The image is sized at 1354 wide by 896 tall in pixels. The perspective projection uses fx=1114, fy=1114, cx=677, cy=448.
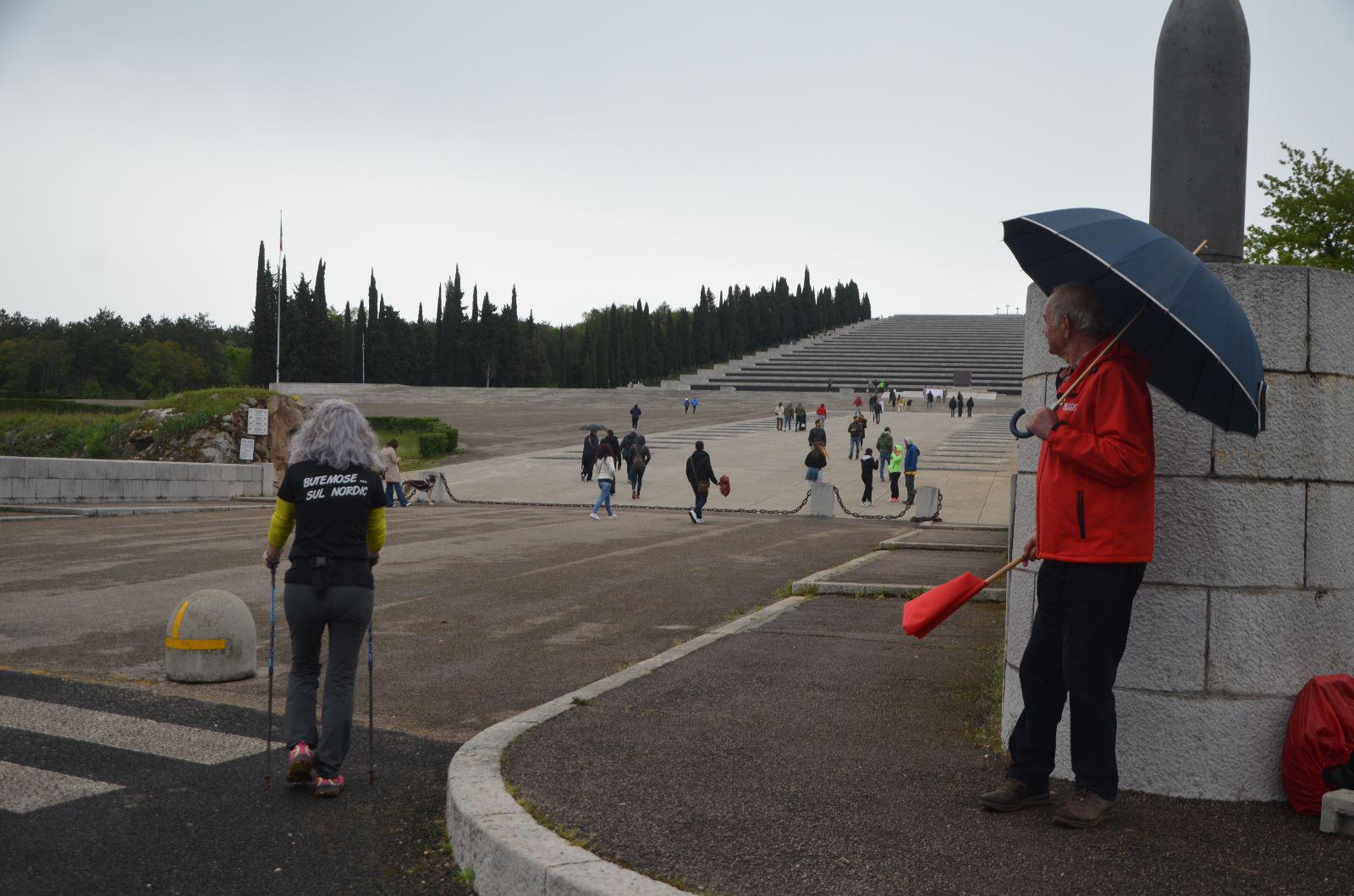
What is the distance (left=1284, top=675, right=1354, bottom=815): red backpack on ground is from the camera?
155 inches

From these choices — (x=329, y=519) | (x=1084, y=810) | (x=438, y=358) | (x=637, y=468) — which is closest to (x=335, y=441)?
(x=329, y=519)

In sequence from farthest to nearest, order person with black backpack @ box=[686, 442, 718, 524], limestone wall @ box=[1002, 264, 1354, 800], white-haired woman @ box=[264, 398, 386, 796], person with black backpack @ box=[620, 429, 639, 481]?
person with black backpack @ box=[620, 429, 639, 481] → person with black backpack @ box=[686, 442, 718, 524] → white-haired woman @ box=[264, 398, 386, 796] → limestone wall @ box=[1002, 264, 1354, 800]

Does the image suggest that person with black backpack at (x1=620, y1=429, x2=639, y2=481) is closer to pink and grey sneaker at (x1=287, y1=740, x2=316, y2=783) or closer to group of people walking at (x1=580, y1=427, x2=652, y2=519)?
group of people walking at (x1=580, y1=427, x2=652, y2=519)

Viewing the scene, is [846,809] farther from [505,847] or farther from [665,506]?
[665,506]

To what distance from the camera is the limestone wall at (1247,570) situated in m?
4.13

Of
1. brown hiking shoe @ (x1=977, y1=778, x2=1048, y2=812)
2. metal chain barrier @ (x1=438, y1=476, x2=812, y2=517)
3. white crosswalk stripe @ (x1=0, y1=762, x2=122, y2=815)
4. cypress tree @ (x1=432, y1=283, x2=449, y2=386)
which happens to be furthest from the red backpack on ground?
cypress tree @ (x1=432, y1=283, x2=449, y2=386)

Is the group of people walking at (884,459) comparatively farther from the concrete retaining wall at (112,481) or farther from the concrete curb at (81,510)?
the concrete retaining wall at (112,481)

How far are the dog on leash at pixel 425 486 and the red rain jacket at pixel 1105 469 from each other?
23662 mm

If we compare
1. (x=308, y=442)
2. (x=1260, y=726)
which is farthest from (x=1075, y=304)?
(x=308, y=442)

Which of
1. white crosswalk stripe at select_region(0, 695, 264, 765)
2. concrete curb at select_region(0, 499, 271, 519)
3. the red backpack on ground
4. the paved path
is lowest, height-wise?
concrete curb at select_region(0, 499, 271, 519)

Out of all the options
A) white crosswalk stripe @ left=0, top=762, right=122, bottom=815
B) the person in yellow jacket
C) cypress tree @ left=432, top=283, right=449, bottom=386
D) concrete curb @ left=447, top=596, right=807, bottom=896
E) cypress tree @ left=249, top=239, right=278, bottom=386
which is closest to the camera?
concrete curb @ left=447, top=596, right=807, bottom=896

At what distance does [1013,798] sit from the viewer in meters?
3.94

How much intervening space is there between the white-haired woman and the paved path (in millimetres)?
813

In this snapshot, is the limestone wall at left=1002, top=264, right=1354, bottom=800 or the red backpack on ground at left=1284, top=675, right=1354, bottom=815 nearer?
the red backpack on ground at left=1284, top=675, right=1354, bottom=815
